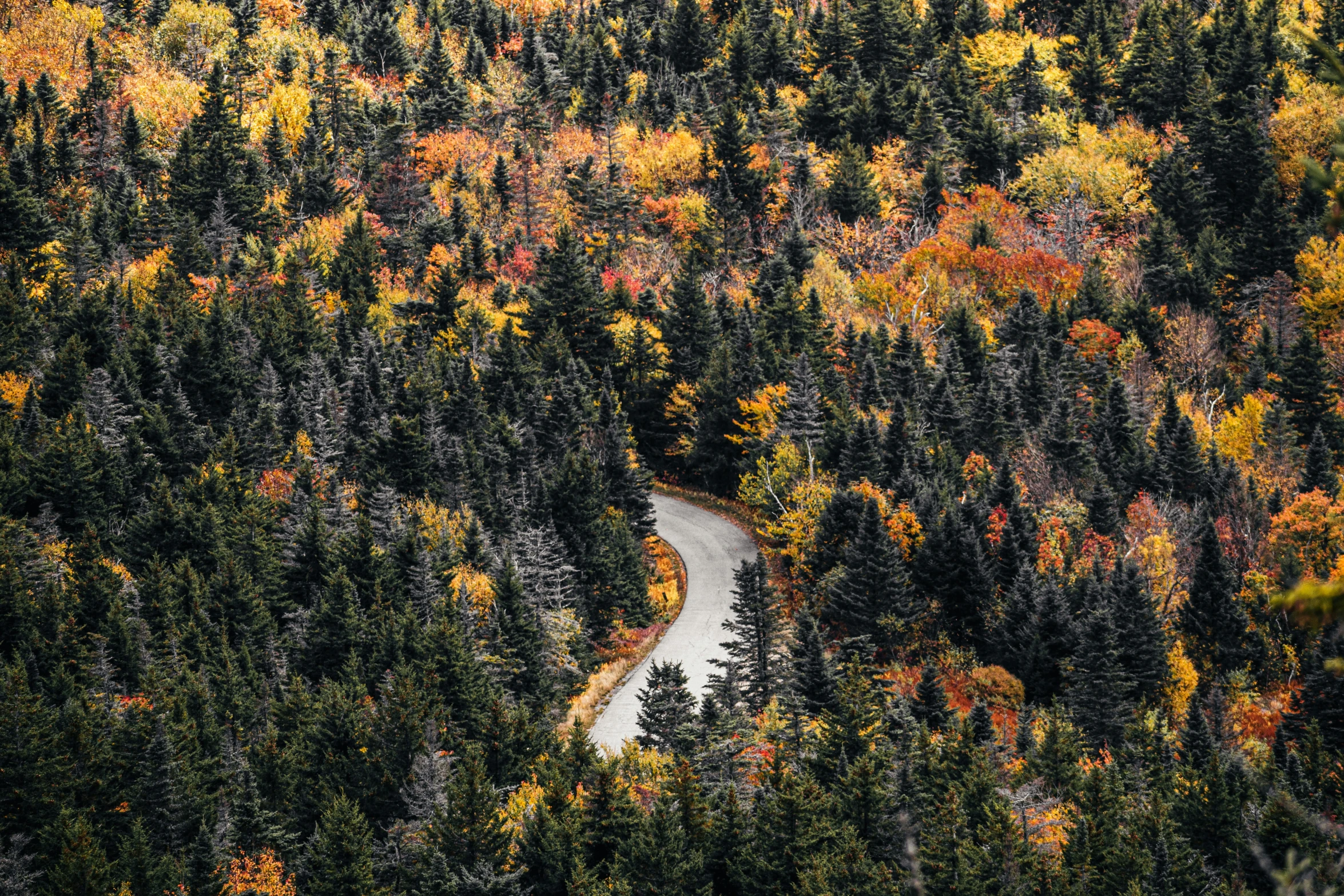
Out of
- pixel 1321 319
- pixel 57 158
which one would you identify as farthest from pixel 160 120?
pixel 1321 319

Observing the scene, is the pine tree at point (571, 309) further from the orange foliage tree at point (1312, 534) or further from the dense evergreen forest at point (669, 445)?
the orange foliage tree at point (1312, 534)

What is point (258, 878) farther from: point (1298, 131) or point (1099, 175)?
point (1298, 131)

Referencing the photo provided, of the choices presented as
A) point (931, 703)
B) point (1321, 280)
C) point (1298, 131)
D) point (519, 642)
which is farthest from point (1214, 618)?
point (1298, 131)

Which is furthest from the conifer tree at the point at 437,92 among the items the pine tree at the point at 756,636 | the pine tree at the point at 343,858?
the pine tree at the point at 343,858

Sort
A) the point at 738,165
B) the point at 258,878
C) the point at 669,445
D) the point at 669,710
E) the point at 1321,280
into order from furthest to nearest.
A: the point at 738,165 < the point at 1321,280 < the point at 669,445 < the point at 258,878 < the point at 669,710

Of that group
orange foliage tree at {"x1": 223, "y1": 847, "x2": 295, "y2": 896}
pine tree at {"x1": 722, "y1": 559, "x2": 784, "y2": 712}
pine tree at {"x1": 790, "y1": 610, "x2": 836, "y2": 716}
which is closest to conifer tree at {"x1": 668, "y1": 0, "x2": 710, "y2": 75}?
pine tree at {"x1": 722, "y1": 559, "x2": 784, "y2": 712}

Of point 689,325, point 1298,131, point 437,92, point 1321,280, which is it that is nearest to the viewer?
point 689,325

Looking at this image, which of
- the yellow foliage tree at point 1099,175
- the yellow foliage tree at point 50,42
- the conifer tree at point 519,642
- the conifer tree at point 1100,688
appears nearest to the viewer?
the conifer tree at point 1100,688
